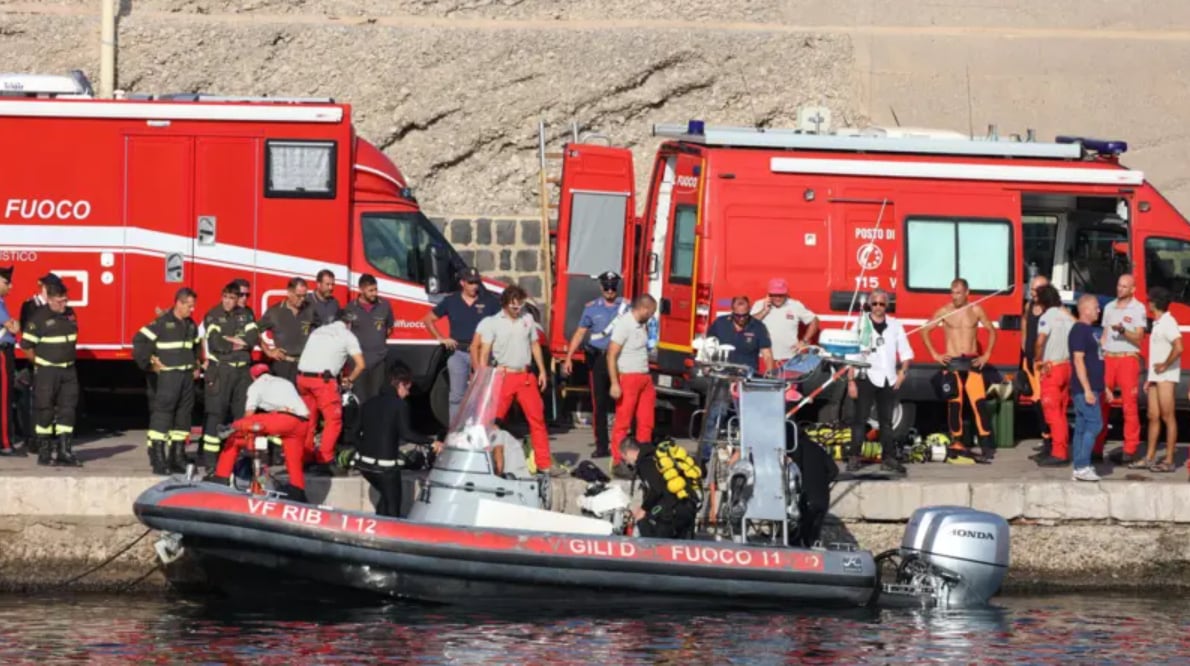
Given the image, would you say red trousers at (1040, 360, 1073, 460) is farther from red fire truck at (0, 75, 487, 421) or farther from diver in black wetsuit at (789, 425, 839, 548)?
red fire truck at (0, 75, 487, 421)

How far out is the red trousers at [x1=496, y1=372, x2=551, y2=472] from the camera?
674 inches

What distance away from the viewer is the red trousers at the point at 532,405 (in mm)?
17125

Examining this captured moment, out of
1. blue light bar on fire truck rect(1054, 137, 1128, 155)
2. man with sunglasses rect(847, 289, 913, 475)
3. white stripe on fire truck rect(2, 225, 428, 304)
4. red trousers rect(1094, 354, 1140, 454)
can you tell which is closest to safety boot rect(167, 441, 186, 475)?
white stripe on fire truck rect(2, 225, 428, 304)

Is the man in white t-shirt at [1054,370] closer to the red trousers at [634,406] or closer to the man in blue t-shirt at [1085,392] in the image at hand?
the man in blue t-shirt at [1085,392]

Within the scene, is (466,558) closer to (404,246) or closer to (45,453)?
(45,453)

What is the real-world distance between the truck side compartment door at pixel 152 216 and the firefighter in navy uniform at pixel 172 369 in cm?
193

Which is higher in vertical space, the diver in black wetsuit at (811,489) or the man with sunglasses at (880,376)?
the man with sunglasses at (880,376)

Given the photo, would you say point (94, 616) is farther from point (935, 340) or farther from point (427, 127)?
point (427, 127)

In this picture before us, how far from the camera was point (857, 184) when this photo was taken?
63.0 feet

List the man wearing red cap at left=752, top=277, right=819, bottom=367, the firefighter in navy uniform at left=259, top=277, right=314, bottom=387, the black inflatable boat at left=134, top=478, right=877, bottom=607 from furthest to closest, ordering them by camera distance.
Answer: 1. the man wearing red cap at left=752, top=277, right=819, bottom=367
2. the firefighter in navy uniform at left=259, top=277, right=314, bottom=387
3. the black inflatable boat at left=134, top=478, right=877, bottom=607

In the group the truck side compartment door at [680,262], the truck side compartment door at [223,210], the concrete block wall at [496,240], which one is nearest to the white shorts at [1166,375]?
the truck side compartment door at [680,262]

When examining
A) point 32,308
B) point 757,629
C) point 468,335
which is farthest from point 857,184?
point 32,308

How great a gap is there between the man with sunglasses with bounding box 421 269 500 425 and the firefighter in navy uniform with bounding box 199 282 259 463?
1920 millimetres

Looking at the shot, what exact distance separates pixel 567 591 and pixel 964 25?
13.2m
